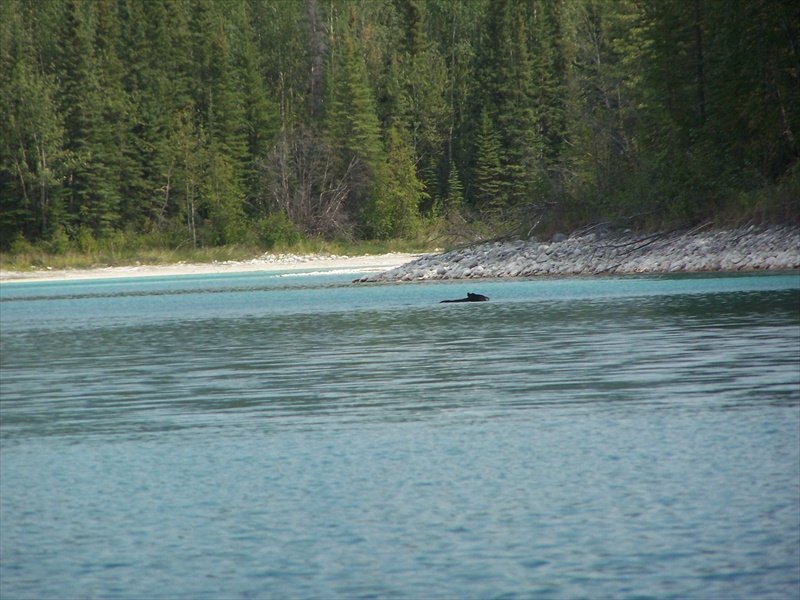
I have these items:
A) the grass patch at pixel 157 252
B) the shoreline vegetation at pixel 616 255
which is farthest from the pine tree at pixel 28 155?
the shoreline vegetation at pixel 616 255

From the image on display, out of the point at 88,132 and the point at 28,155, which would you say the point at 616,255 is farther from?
the point at 28,155

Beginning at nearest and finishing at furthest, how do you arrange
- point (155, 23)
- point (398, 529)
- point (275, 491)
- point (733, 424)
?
1. point (398, 529)
2. point (275, 491)
3. point (733, 424)
4. point (155, 23)

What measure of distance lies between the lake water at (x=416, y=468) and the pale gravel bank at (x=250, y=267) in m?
46.7

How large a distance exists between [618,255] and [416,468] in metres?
39.4

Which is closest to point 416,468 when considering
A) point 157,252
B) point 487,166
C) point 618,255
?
point 618,255

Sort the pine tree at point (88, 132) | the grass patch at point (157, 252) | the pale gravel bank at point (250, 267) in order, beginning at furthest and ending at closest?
1. the pine tree at point (88, 132)
2. the grass patch at point (157, 252)
3. the pale gravel bank at point (250, 267)

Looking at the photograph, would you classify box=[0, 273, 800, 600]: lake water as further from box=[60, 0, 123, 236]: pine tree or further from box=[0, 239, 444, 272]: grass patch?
box=[60, 0, 123, 236]: pine tree

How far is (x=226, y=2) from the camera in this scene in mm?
111125

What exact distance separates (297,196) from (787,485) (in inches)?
3014

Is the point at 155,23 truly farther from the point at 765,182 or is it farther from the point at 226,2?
the point at 765,182

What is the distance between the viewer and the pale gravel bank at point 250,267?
71250mm

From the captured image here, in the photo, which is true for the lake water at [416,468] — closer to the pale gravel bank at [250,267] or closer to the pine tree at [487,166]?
the pale gravel bank at [250,267]

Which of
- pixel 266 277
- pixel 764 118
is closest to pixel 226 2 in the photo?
pixel 266 277

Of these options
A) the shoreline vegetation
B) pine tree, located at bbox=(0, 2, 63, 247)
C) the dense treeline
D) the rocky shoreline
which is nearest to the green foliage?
the dense treeline
